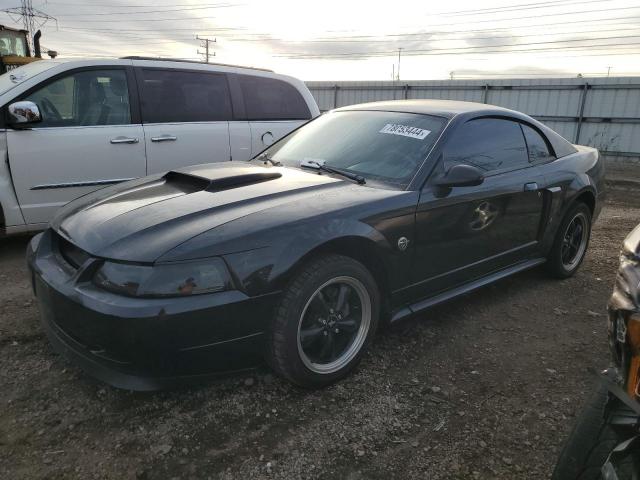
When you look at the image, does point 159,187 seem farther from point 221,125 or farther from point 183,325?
point 221,125

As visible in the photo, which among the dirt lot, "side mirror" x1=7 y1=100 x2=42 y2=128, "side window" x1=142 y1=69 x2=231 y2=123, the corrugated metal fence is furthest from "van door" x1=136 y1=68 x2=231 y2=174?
the corrugated metal fence

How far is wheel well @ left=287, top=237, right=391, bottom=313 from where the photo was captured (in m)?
2.38

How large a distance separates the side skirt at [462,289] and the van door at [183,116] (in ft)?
10.2

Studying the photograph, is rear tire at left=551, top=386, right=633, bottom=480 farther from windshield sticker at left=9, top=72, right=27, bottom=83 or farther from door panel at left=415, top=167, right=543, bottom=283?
windshield sticker at left=9, top=72, right=27, bottom=83

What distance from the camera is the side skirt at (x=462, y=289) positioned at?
289 cm

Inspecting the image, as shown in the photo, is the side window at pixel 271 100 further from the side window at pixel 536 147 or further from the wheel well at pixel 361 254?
the wheel well at pixel 361 254

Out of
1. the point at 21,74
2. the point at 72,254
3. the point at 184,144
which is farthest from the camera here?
the point at 184,144

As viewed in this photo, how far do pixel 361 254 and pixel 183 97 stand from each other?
3343mm

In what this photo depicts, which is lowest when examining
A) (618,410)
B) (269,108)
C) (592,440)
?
(592,440)

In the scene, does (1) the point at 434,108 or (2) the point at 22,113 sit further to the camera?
(2) the point at 22,113

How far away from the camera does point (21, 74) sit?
4.44 metres

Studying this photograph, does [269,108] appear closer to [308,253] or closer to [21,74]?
[21,74]

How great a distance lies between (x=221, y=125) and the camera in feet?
17.3

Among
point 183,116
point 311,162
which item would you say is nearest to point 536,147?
point 311,162
